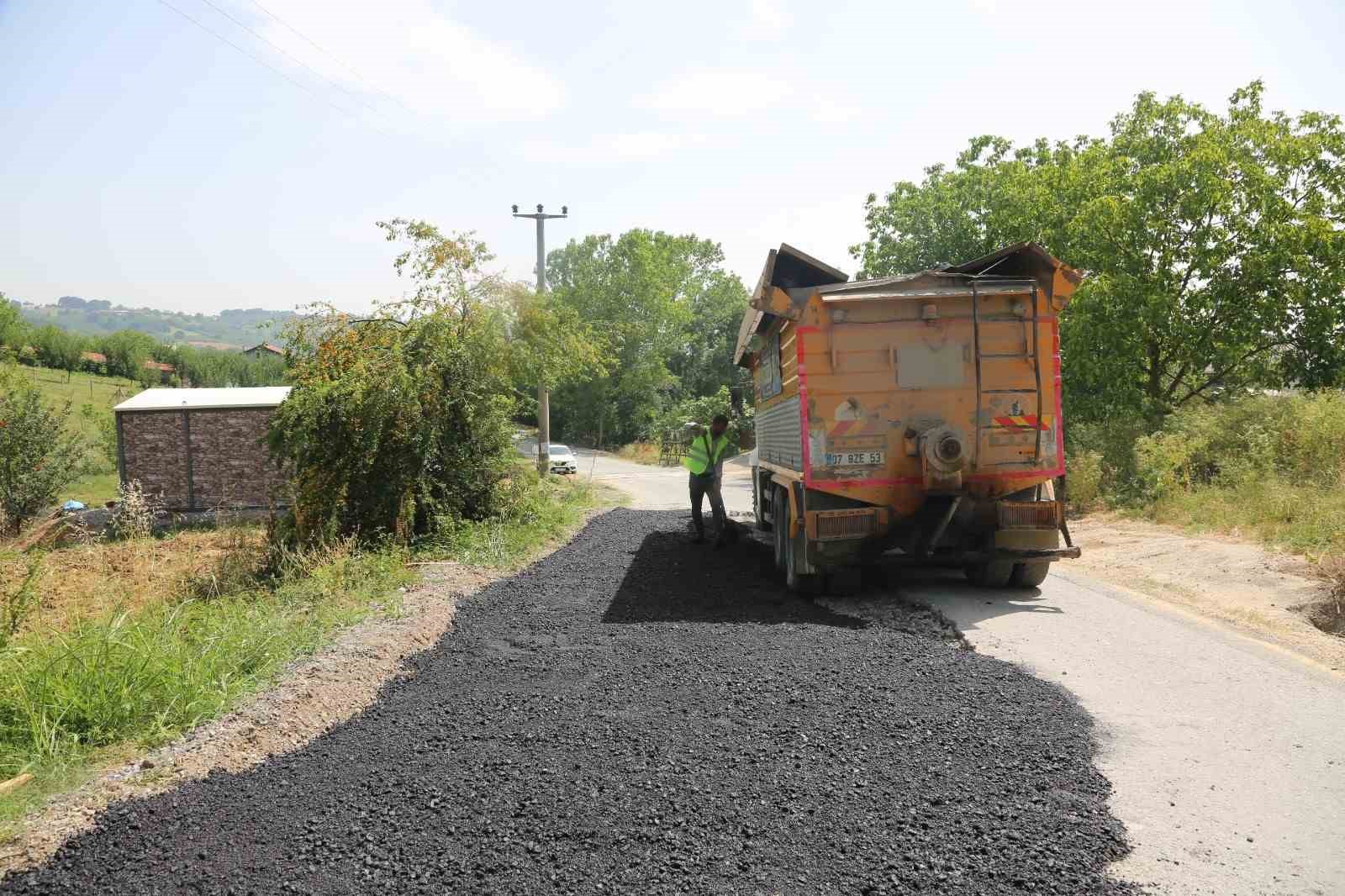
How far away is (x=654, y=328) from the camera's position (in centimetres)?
5894

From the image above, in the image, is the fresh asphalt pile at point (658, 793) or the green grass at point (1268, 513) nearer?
the fresh asphalt pile at point (658, 793)

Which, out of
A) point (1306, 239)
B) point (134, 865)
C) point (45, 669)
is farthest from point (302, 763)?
point (1306, 239)

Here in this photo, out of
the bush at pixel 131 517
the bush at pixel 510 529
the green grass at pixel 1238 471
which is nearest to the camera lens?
the green grass at pixel 1238 471

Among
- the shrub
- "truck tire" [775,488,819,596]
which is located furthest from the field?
the shrub

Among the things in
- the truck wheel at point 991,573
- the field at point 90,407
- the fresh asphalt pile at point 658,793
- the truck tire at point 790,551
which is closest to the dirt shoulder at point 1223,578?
the truck wheel at point 991,573

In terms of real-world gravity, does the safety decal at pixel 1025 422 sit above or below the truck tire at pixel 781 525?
above

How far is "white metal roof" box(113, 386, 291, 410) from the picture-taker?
1867 centimetres

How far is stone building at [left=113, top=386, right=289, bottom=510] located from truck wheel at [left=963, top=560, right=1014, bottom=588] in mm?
14729

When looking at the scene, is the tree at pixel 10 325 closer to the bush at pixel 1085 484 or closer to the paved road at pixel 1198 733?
the bush at pixel 1085 484

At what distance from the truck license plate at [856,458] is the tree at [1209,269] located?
1163cm

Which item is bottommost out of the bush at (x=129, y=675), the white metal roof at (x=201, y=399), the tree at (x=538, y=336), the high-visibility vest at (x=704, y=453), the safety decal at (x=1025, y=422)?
the bush at (x=129, y=675)

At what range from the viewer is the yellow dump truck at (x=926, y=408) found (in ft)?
26.5

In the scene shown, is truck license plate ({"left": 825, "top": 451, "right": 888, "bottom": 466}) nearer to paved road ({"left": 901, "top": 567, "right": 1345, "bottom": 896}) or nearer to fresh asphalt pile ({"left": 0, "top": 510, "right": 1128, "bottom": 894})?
paved road ({"left": 901, "top": 567, "right": 1345, "bottom": 896})

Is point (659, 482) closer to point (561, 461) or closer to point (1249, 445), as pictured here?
point (561, 461)
